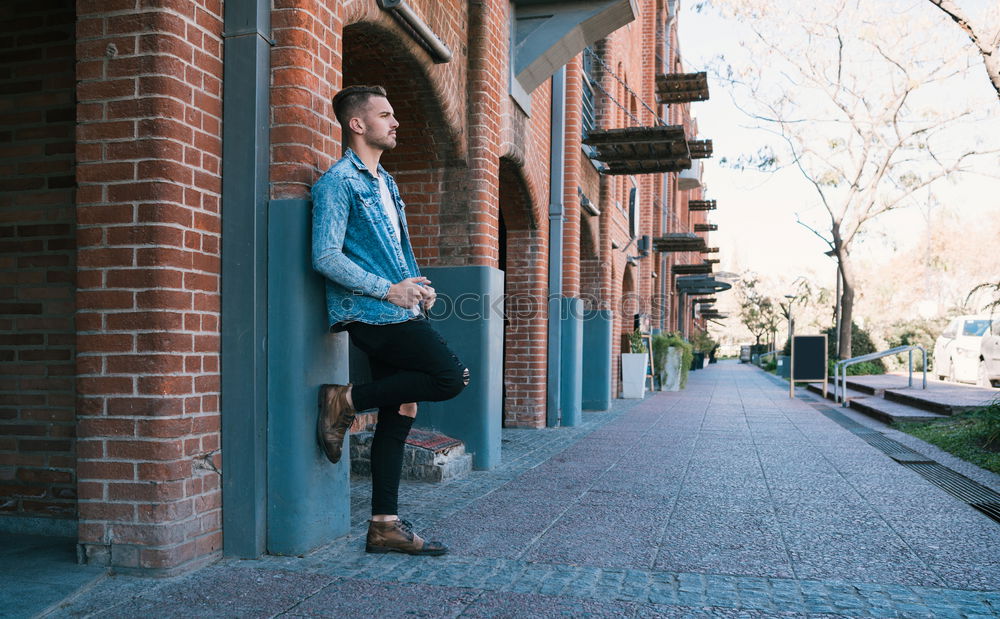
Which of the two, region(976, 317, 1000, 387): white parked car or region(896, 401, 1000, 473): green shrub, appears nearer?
region(896, 401, 1000, 473): green shrub

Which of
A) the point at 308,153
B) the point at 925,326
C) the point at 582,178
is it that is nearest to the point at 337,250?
the point at 308,153

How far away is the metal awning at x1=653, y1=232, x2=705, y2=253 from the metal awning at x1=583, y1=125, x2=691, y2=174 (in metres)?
9.24

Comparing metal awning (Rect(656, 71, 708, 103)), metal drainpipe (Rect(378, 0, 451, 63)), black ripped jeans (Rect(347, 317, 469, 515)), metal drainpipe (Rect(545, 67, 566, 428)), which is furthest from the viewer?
metal awning (Rect(656, 71, 708, 103))

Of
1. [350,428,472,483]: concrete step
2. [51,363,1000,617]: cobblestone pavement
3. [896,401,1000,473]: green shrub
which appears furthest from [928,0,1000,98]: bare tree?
[350,428,472,483]: concrete step

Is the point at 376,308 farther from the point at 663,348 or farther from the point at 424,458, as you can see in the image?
the point at 663,348

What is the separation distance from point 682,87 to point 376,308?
19159mm

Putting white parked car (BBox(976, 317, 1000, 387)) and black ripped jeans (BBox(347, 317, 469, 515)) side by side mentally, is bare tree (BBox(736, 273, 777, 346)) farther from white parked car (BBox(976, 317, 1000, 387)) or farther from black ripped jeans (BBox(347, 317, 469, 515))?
black ripped jeans (BBox(347, 317, 469, 515))

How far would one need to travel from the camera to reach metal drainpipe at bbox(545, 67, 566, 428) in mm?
9414

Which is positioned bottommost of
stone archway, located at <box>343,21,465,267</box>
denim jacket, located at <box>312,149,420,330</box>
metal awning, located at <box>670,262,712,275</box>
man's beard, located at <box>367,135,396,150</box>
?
denim jacket, located at <box>312,149,420,330</box>

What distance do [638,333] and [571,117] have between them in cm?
639

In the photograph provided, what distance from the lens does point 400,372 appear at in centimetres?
350

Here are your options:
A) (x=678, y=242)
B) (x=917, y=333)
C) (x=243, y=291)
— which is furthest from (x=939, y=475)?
(x=917, y=333)

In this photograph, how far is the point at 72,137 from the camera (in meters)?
3.72

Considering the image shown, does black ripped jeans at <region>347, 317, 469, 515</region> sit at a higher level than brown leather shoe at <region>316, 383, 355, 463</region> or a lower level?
higher
